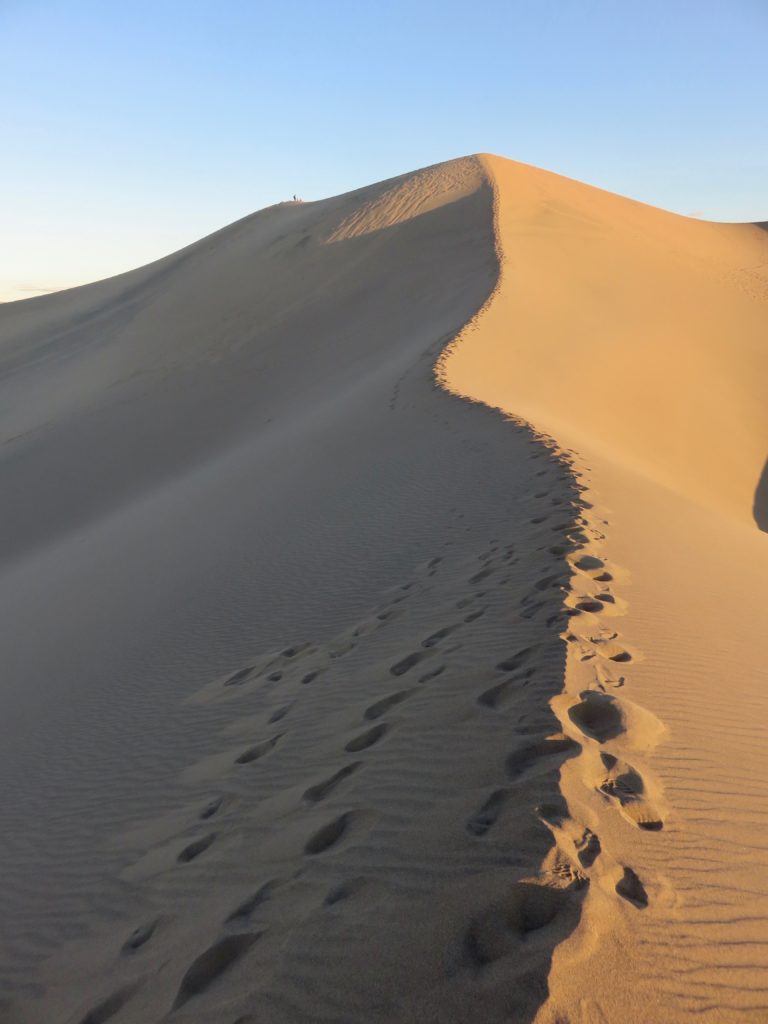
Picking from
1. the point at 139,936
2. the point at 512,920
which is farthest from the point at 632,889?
the point at 139,936

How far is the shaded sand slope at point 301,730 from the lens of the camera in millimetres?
2410

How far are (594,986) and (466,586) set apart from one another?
3.39 metres

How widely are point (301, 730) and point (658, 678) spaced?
1633 millimetres

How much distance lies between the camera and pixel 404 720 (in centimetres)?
371

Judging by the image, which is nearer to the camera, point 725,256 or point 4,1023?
point 4,1023

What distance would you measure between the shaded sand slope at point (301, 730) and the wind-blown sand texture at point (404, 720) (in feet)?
0.05

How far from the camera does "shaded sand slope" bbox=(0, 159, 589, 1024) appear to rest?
241 centimetres

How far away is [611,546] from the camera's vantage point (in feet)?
19.6

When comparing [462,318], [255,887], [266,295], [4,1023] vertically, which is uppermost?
[266,295]

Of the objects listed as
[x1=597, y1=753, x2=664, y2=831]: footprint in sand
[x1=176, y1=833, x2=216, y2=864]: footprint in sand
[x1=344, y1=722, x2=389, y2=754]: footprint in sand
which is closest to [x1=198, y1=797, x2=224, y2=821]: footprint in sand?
[x1=176, y1=833, x2=216, y2=864]: footprint in sand

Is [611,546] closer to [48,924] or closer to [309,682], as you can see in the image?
[309,682]

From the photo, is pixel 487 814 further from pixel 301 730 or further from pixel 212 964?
pixel 301 730

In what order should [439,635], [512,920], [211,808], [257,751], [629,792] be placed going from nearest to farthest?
[512,920] < [629,792] < [211,808] < [257,751] < [439,635]

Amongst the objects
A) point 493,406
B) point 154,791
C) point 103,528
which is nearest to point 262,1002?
point 154,791
